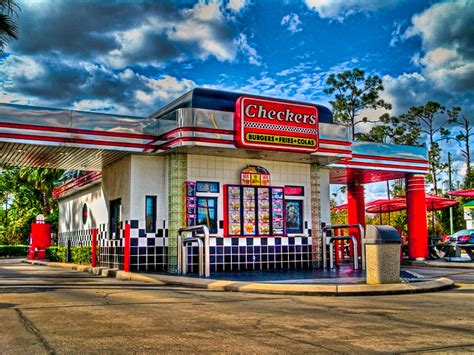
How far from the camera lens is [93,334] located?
18.8 feet

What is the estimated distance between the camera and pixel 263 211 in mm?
16797

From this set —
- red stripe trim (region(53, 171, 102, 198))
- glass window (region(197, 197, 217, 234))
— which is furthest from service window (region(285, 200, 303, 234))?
red stripe trim (region(53, 171, 102, 198))

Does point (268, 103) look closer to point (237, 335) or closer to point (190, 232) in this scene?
point (190, 232)

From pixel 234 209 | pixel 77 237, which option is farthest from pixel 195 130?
pixel 77 237

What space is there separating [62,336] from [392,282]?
27.0ft

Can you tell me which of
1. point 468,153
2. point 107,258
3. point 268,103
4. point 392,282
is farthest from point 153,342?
point 468,153

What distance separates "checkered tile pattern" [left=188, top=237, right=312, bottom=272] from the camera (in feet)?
52.3

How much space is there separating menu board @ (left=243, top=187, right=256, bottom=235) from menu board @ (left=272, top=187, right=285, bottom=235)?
0.75 metres

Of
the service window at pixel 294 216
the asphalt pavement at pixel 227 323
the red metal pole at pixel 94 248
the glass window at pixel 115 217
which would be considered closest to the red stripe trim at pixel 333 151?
the service window at pixel 294 216

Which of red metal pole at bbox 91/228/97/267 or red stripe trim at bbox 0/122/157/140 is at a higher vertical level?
red stripe trim at bbox 0/122/157/140

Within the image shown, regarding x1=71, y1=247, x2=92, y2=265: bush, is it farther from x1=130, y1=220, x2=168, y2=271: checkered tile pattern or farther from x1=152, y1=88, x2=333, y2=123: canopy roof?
x1=152, y1=88, x2=333, y2=123: canopy roof

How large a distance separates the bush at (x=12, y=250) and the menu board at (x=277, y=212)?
3172 centimetres

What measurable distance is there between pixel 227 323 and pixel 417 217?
56.0 feet

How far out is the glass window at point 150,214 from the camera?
1579cm
